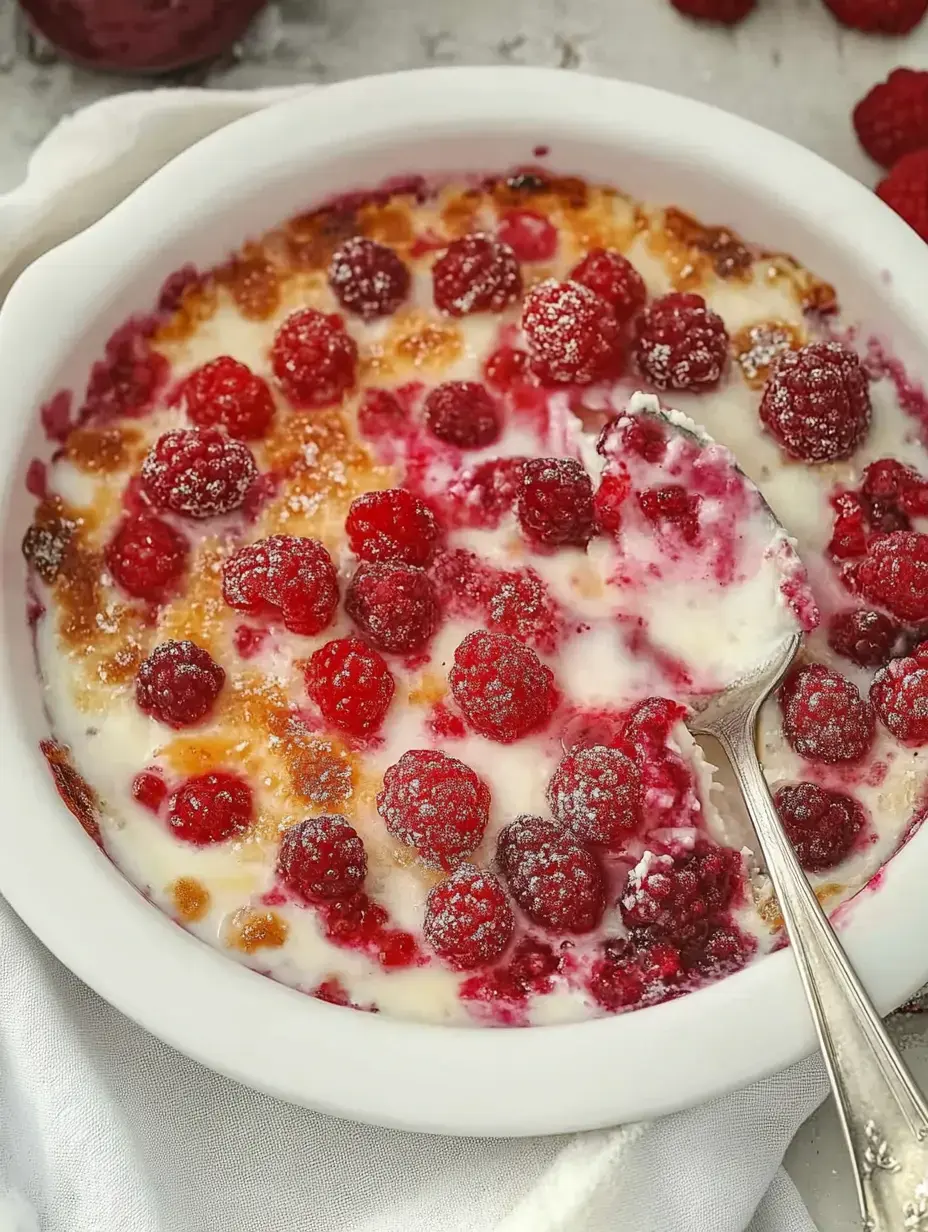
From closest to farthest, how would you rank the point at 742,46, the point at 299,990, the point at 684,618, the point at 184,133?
the point at 299,990, the point at 684,618, the point at 184,133, the point at 742,46

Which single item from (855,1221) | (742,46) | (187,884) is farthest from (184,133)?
(855,1221)

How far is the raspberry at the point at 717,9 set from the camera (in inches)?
87.0

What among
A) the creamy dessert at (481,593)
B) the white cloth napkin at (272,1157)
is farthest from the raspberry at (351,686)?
the white cloth napkin at (272,1157)

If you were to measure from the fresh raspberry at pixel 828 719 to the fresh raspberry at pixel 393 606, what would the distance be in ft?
1.43

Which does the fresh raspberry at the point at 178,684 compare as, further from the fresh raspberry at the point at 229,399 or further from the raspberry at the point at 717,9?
the raspberry at the point at 717,9

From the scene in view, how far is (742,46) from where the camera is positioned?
2.25 m

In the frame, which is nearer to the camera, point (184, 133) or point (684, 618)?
point (684, 618)

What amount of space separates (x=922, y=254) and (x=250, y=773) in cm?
103

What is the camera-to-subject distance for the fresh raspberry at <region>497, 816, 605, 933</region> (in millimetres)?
1614

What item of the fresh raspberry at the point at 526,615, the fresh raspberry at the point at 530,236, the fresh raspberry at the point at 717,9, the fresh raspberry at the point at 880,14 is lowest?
the fresh raspberry at the point at 526,615

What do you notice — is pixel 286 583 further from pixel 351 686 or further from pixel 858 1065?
pixel 858 1065

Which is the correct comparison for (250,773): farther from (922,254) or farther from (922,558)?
(922,254)

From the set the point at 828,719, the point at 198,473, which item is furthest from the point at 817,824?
the point at 198,473

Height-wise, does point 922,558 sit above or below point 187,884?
above
